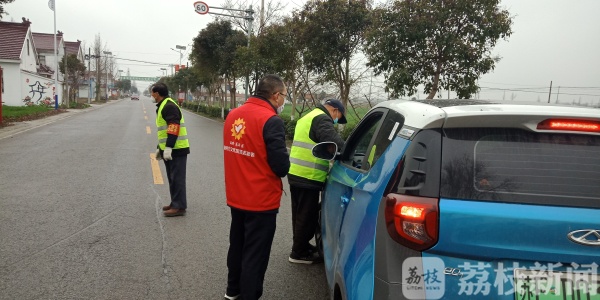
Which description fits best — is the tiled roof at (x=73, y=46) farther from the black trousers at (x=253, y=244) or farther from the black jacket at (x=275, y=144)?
the black jacket at (x=275, y=144)

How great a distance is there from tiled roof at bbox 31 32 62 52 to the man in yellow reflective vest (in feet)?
193

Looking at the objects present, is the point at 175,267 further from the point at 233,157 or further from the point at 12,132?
the point at 12,132

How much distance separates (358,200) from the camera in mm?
2395

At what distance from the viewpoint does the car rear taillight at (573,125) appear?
193 cm

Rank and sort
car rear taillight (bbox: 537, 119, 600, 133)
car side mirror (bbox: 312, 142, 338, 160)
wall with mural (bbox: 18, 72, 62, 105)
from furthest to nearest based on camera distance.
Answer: wall with mural (bbox: 18, 72, 62, 105), car side mirror (bbox: 312, 142, 338, 160), car rear taillight (bbox: 537, 119, 600, 133)

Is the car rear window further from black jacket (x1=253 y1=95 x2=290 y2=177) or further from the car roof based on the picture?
black jacket (x1=253 y1=95 x2=290 y2=177)

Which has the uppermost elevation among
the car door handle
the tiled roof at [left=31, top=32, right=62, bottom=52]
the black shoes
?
the tiled roof at [left=31, top=32, right=62, bottom=52]

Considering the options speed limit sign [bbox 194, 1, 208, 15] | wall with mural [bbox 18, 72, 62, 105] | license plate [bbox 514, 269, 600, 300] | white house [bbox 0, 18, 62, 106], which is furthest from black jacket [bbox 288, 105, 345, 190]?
wall with mural [bbox 18, 72, 62, 105]

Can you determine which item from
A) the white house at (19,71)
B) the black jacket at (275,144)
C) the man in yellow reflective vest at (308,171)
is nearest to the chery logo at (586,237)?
the black jacket at (275,144)

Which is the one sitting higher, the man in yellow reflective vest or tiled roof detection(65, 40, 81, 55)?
tiled roof detection(65, 40, 81, 55)

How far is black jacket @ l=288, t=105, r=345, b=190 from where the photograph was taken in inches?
157

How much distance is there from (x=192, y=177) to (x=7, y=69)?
3080 cm

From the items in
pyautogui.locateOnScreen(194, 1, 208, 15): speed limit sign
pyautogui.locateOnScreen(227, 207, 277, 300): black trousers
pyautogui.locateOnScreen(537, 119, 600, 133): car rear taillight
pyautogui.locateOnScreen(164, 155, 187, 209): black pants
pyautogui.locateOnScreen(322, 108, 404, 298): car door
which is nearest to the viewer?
pyautogui.locateOnScreen(537, 119, 600, 133): car rear taillight

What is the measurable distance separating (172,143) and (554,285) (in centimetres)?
457
